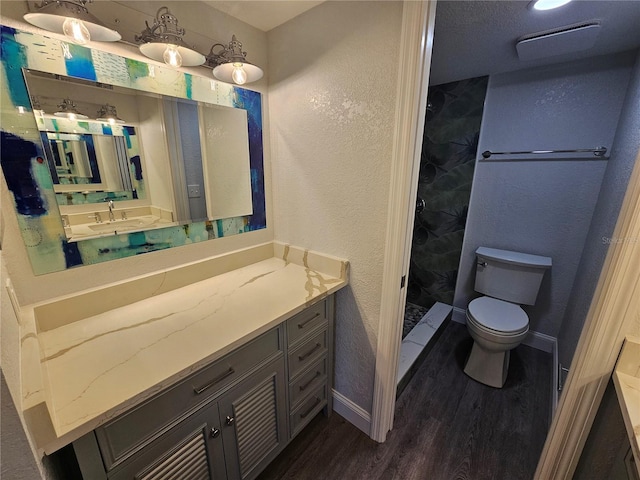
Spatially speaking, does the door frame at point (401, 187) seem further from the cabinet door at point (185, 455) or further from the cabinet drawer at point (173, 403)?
the cabinet door at point (185, 455)

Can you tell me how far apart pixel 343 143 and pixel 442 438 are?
1.65 m

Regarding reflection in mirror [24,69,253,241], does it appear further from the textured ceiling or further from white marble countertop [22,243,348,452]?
the textured ceiling

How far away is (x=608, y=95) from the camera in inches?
67.0

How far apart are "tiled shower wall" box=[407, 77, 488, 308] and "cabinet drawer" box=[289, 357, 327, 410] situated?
162 cm

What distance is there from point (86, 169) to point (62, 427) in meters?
0.88

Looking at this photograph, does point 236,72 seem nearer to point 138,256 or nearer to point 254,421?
point 138,256

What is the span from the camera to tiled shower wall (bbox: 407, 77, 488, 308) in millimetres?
2203

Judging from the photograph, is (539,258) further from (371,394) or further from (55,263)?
(55,263)

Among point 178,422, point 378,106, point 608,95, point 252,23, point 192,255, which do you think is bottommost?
point 178,422

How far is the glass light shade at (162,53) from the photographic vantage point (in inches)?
40.7

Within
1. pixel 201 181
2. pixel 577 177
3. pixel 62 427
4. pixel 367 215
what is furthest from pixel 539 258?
pixel 62 427

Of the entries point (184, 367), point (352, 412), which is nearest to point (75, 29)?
point (184, 367)

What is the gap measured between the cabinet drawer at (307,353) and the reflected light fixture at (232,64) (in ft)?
4.15

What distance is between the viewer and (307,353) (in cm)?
130
